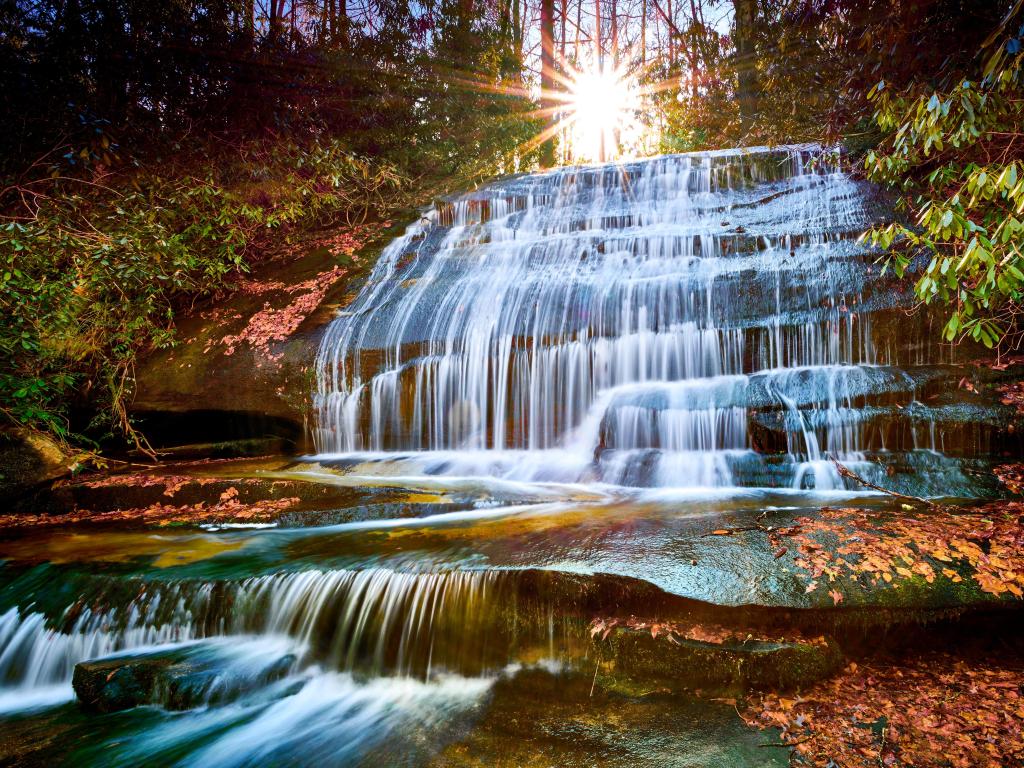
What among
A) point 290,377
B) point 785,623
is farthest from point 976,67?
point 290,377

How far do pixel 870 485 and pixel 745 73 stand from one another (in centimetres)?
1480

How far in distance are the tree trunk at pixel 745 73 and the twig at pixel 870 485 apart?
44.6 feet

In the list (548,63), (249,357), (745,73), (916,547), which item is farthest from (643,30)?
(916,547)

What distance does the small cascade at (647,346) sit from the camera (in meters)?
6.46

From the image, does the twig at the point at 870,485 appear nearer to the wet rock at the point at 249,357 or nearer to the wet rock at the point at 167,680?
the wet rock at the point at 167,680

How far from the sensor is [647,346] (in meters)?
8.11

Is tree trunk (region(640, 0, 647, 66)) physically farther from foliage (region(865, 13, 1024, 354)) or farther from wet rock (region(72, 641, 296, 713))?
wet rock (region(72, 641, 296, 713))

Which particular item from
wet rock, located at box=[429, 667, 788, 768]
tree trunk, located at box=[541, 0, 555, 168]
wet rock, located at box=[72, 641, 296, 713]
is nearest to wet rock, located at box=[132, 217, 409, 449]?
wet rock, located at box=[72, 641, 296, 713]

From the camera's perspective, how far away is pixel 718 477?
622cm

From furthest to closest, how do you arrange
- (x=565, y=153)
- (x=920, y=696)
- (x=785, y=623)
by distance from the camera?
1. (x=565, y=153)
2. (x=785, y=623)
3. (x=920, y=696)

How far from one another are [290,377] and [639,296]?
572 cm

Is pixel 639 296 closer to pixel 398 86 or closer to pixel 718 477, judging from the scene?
pixel 718 477

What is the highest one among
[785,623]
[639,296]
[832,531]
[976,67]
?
[976,67]

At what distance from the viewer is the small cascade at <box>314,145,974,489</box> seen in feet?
21.2
